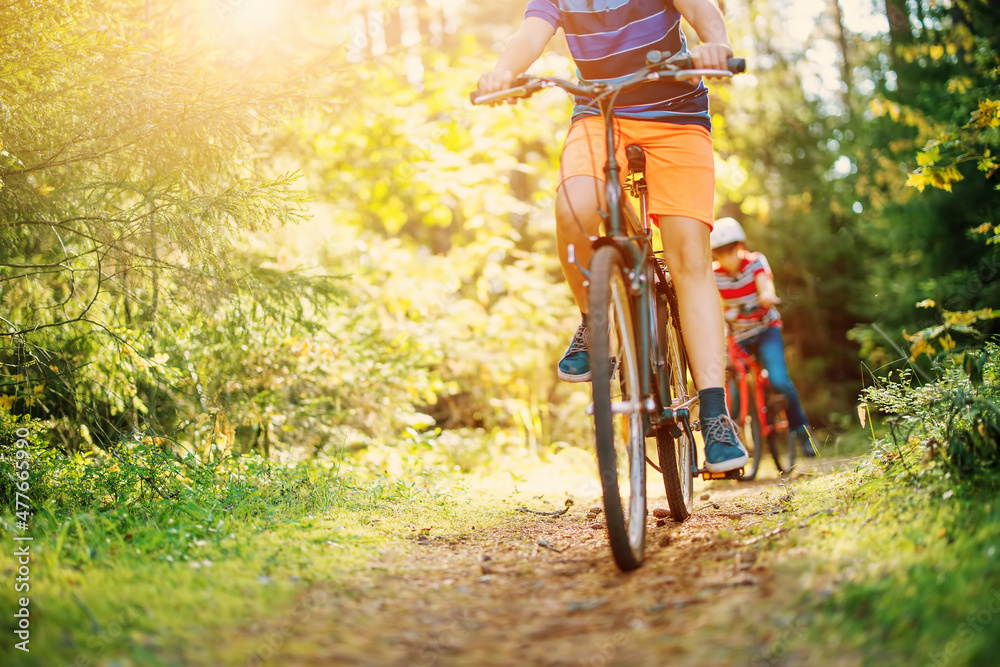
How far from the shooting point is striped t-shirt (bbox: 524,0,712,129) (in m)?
2.70

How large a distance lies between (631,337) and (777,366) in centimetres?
349

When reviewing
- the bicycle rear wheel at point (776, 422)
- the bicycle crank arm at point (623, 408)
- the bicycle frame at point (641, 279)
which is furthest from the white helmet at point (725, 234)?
the bicycle crank arm at point (623, 408)

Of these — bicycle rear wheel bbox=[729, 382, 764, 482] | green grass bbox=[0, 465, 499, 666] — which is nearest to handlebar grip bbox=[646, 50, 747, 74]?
green grass bbox=[0, 465, 499, 666]

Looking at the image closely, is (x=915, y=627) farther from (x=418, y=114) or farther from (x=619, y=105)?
(x=418, y=114)

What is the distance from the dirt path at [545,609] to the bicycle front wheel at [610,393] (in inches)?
5.1

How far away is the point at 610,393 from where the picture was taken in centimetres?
213

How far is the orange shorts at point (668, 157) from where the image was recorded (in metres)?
2.64

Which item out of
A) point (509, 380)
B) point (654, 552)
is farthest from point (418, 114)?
point (654, 552)

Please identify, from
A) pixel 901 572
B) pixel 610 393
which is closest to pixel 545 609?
pixel 610 393

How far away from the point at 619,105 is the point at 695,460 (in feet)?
4.76

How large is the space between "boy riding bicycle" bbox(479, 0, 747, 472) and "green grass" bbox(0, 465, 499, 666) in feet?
3.51

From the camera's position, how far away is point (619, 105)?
2727mm

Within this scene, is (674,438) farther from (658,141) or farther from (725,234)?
(725,234)

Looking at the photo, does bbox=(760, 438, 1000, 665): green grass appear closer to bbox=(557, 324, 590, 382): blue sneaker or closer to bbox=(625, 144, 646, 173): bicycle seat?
bbox=(557, 324, 590, 382): blue sneaker
